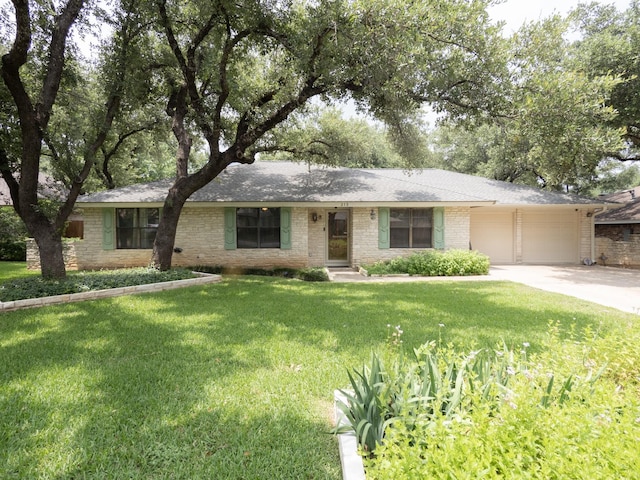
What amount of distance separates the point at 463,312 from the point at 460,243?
7.46m

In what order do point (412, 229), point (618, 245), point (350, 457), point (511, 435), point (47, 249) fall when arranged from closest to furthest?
point (511, 435) → point (350, 457) → point (47, 249) → point (412, 229) → point (618, 245)

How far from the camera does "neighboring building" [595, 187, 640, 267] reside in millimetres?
14242

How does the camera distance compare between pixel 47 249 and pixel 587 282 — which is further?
pixel 587 282

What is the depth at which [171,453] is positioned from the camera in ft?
7.93

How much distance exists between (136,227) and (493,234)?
49.6 ft

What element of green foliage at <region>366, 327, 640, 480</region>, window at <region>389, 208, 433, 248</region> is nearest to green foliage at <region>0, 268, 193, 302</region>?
window at <region>389, 208, 433, 248</region>

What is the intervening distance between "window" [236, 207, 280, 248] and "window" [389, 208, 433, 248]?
461cm

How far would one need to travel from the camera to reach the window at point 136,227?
13.2 m

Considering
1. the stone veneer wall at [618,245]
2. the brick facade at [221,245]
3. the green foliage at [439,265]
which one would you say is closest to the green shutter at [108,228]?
the brick facade at [221,245]

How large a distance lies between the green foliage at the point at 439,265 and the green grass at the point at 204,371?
377 cm

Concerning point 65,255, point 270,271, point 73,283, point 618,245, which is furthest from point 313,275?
point 618,245

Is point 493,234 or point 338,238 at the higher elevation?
point 493,234

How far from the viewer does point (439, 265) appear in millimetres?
11602

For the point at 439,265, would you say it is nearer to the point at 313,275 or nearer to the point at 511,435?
the point at 313,275
